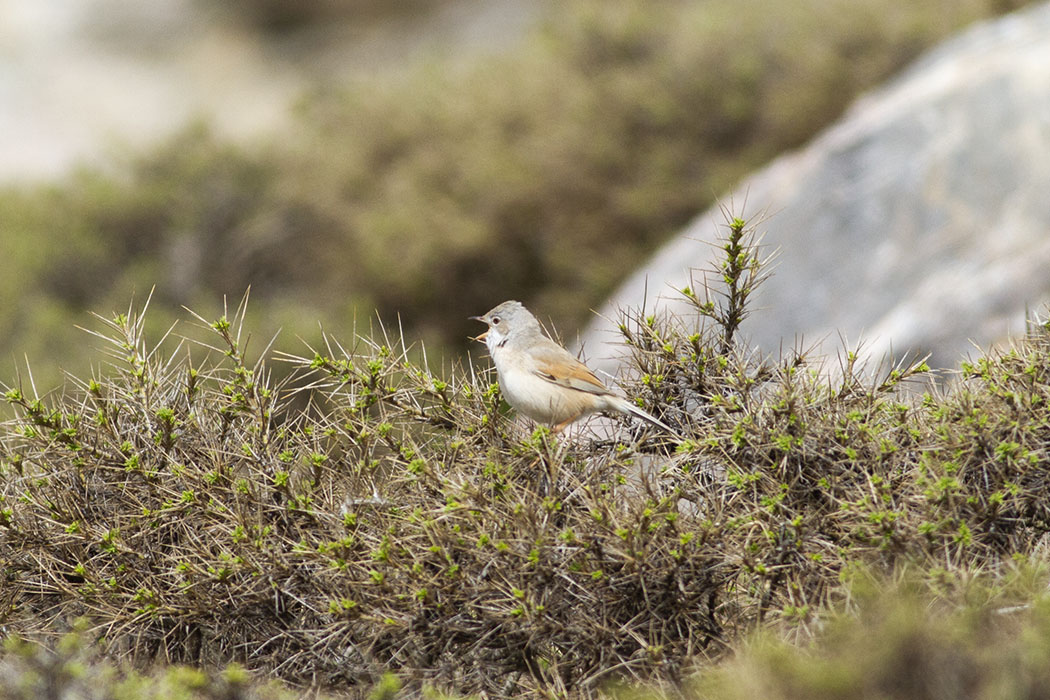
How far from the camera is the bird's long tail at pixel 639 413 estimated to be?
14.1 feet

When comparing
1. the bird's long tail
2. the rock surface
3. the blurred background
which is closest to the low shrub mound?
the bird's long tail

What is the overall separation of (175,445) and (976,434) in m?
3.05

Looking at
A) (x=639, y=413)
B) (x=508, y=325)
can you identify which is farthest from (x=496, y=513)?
(x=508, y=325)

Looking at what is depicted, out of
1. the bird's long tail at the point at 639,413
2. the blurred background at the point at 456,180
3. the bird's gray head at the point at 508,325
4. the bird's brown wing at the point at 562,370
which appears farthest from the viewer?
the blurred background at the point at 456,180

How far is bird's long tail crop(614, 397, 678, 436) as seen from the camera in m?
4.30

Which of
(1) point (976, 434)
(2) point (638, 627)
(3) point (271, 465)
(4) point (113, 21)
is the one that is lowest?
(2) point (638, 627)

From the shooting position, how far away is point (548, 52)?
61.4 feet

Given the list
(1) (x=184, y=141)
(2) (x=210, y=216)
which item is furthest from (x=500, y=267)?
(1) (x=184, y=141)

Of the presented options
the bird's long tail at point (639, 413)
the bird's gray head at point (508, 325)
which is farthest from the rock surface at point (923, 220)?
the bird's long tail at point (639, 413)

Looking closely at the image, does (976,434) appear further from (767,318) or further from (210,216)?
(210,216)

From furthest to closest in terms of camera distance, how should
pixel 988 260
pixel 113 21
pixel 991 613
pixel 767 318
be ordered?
pixel 113 21
pixel 767 318
pixel 988 260
pixel 991 613

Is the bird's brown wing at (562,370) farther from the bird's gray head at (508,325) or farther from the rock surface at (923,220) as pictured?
the rock surface at (923,220)

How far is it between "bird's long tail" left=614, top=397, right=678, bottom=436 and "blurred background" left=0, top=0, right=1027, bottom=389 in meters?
10.3

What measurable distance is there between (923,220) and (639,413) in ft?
19.7
